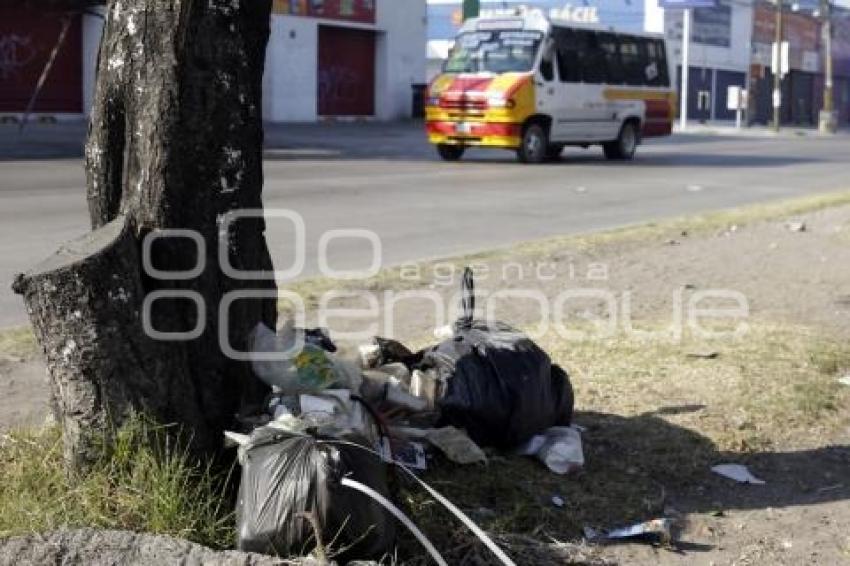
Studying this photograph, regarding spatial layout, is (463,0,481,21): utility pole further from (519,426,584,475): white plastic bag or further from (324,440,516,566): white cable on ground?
(324,440,516,566): white cable on ground

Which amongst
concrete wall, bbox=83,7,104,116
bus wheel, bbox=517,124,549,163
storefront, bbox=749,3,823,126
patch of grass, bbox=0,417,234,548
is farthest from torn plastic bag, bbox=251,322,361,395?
storefront, bbox=749,3,823,126

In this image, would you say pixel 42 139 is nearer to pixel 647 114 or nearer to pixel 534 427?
pixel 647 114

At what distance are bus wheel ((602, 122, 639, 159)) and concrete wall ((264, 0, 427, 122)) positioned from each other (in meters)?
15.8

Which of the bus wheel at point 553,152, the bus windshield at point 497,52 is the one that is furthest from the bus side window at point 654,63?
the bus windshield at point 497,52

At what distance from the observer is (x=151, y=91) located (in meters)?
3.94

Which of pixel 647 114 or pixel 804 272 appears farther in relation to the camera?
A: pixel 647 114

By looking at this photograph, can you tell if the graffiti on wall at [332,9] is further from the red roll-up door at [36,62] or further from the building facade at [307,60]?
the red roll-up door at [36,62]

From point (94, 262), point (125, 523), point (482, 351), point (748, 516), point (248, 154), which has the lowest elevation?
point (748, 516)

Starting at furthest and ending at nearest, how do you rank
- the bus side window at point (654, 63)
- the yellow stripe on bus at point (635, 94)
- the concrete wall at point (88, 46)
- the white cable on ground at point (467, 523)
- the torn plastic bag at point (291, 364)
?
the concrete wall at point (88, 46) < the bus side window at point (654, 63) < the yellow stripe on bus at point (635, 94) < the torn plastic bag at point (291, 364) < the white cable on ground at point (467, 523)

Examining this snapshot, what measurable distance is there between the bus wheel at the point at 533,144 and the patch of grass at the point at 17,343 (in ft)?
57.4

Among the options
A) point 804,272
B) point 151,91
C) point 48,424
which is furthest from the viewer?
point 804,272

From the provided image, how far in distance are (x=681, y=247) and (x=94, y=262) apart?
8.57m

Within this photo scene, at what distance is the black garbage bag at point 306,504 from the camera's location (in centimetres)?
343

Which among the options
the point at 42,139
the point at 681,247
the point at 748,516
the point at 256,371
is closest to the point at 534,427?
the point at 748,516
